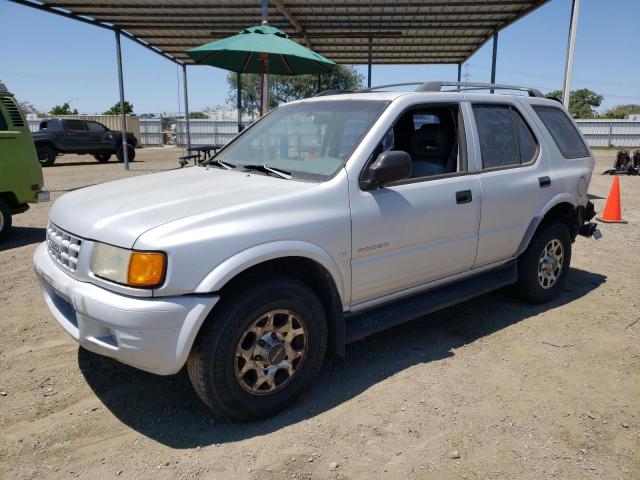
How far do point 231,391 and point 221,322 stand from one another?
0.40 meters

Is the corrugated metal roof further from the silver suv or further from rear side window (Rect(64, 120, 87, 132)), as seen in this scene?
the silver suv

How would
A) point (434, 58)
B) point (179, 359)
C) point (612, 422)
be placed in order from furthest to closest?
1. point (434, 58)
2. point (612, 422)
3. point (179, 359)

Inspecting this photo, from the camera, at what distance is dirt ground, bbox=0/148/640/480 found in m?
2.45

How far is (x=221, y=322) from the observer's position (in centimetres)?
246

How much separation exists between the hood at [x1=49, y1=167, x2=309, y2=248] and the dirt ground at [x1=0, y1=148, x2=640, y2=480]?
967mm

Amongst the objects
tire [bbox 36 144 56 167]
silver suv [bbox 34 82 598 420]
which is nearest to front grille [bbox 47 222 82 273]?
silver suv [bbox 34 82 598 420]

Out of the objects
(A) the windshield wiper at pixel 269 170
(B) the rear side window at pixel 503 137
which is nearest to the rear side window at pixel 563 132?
(B) the rear side window at pixel 503 137

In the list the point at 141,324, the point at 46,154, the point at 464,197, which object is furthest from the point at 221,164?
the point at 46,154

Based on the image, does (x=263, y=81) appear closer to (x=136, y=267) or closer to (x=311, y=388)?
(x=311, y=388)

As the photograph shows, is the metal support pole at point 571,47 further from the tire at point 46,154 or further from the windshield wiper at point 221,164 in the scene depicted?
the tire at point 46,154

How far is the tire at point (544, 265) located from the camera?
171 inches

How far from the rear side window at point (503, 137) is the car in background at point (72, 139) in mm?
18818

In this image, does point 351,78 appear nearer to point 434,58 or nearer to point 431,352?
point 434,58

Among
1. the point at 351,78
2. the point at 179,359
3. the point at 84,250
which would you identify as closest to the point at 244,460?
the point at 179,359
